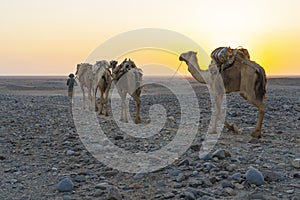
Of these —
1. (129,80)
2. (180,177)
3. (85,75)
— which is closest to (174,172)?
(180,177)

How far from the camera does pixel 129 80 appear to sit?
45.7 feet

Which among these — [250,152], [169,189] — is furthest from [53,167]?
[250,152]

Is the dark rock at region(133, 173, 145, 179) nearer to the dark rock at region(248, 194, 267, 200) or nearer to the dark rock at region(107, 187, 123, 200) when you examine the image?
the dark rock at region(107, 187, 123, 200)

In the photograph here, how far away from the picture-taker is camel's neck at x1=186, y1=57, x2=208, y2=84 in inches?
464

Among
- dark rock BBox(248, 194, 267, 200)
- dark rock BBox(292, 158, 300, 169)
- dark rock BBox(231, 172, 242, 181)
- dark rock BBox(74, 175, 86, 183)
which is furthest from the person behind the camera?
dark rock BBox(292, 158, 300, 169)

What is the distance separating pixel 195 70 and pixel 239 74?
52.3 inches

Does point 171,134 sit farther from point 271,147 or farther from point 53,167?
point 53,167

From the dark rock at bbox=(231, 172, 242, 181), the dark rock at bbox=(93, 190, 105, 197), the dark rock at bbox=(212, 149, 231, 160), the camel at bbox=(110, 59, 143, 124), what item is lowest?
the dark rock at bbox=(93, 190, 105, 197)

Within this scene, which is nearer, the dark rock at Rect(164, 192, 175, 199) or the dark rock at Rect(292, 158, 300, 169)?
the dark rock at Rect(164, 192, 175, 199)

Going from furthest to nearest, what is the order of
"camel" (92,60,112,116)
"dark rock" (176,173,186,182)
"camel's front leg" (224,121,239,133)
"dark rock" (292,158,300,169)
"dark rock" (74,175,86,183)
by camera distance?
"camel" (92,60,112,116)
"camel's front leg" (224,121,239,133)
"dark rock" (292,158,300,169)
"dark rock" (74,175,86,183)
"dark rock" (176,173,186,182)

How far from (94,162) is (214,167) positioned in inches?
99.5

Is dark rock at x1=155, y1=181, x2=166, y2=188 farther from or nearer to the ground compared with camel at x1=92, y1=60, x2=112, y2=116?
nearer to the ground

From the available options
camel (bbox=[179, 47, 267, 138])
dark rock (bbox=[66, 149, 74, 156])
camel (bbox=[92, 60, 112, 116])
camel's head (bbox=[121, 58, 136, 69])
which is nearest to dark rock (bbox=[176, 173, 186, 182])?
dark rock (bbox=[66, 149, 74, 156])

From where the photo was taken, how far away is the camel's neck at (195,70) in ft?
38.7
